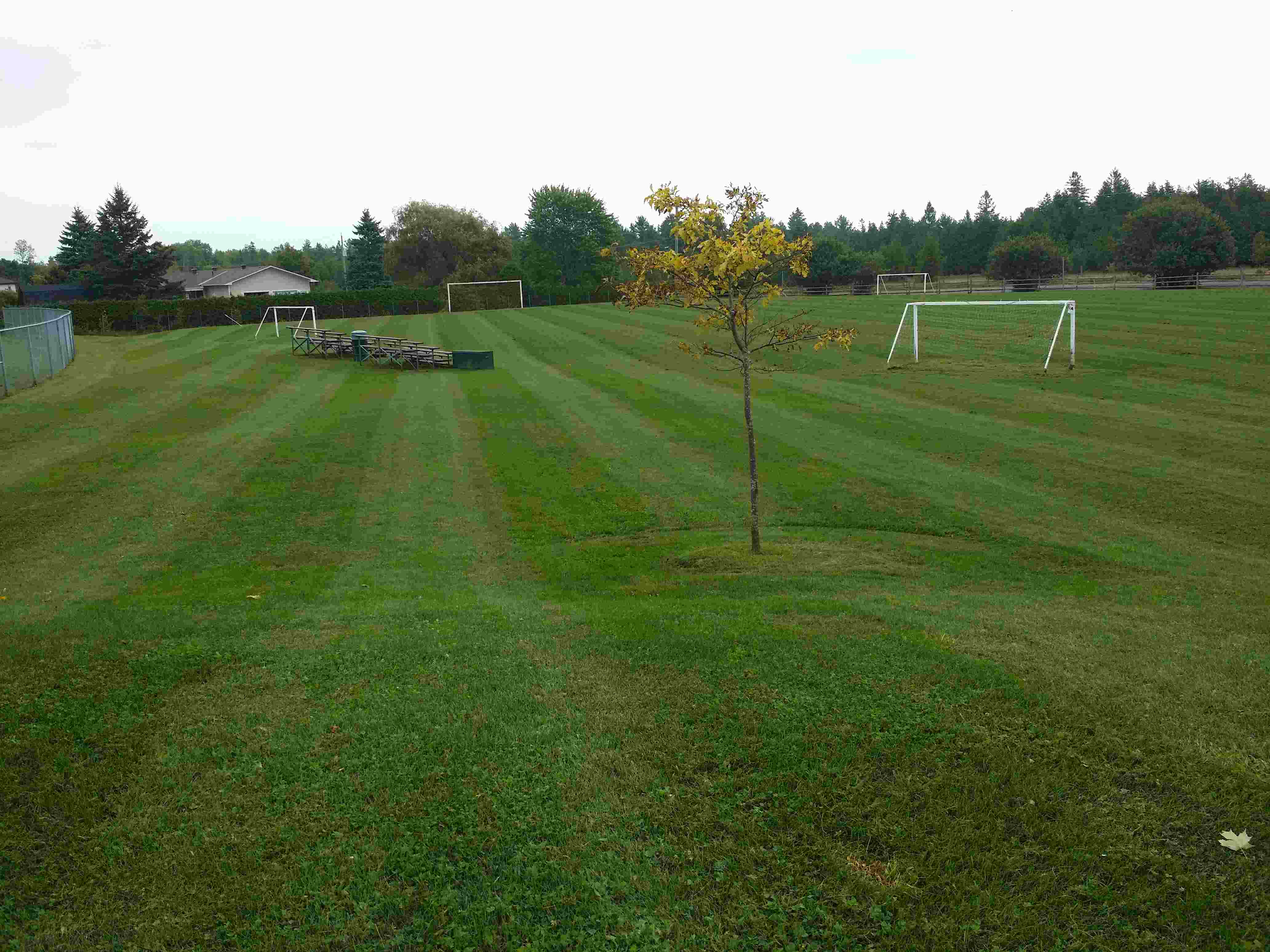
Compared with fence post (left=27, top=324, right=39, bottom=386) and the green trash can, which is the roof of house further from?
the green trash can

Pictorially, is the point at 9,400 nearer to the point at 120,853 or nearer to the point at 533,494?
the point at 533,494

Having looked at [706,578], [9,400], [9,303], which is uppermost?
[9,303]

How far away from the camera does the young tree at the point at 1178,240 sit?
71312mm

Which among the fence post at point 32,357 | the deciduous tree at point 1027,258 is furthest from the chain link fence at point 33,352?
the deciduous tree at point 1027,258

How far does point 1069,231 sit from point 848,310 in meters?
78.6

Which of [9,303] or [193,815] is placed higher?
[9,303]

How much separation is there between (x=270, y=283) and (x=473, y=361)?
237 feet

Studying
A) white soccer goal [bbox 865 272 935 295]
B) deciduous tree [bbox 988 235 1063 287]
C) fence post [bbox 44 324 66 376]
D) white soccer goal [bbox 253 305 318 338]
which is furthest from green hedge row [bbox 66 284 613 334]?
deciduous tree [bbox 988 235 1063 287]

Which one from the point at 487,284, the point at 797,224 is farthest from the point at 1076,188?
the point at 487,284

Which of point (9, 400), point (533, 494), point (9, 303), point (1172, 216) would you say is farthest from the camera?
point (1172, 216)

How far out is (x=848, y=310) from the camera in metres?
53.9

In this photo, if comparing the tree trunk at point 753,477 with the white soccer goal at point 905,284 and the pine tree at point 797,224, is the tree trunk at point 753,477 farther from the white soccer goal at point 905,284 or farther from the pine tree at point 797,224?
the pine tree at point 797,224

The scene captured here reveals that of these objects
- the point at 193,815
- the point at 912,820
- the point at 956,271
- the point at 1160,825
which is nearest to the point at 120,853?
the point at 193,815

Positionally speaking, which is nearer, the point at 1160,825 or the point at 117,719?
the point at 1160,825
